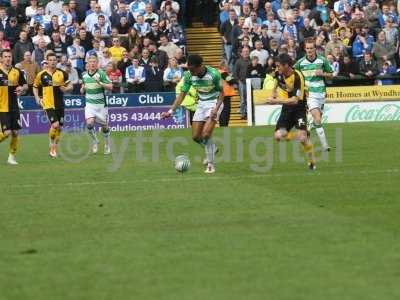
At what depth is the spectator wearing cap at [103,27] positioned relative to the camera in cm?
3500

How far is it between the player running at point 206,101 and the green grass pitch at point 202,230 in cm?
57

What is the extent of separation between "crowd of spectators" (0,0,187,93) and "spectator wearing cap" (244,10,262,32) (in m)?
2.26

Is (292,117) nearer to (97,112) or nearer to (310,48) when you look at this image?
(310,48)

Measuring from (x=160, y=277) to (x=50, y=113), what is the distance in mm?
15100

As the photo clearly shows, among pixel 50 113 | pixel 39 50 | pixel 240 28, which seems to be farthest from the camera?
pixel 240 28

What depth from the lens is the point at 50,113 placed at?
2530 centimetres

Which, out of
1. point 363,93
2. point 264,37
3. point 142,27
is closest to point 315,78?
point 363,93

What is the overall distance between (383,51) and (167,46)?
7.44 metres

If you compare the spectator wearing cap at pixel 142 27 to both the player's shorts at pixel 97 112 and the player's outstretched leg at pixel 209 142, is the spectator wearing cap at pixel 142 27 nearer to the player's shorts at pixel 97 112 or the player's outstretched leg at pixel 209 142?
the player's shorts at pixel 97 112

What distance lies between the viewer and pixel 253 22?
37.0m

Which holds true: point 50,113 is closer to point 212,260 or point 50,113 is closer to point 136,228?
point 136,228

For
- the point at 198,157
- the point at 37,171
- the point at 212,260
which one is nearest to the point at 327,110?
the point at 198,157

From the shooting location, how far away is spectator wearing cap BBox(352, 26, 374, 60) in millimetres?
37000

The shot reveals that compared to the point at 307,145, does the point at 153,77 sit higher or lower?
higher
